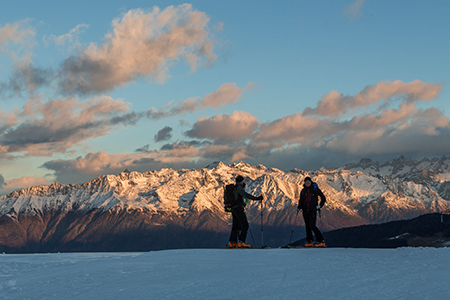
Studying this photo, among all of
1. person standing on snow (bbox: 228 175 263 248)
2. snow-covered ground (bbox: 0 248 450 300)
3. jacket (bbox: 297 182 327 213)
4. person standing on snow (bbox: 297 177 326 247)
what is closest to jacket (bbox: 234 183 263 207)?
person standing on snow (bbox: 228 175 263 248)

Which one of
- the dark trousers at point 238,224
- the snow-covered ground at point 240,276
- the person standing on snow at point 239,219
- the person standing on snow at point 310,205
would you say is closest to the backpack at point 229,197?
the person standing on snow at point 239,219

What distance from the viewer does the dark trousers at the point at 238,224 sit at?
1116 inches

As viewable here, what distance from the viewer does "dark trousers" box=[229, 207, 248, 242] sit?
1116 inches

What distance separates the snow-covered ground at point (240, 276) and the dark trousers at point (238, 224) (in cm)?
584

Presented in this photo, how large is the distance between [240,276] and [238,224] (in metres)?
11.2

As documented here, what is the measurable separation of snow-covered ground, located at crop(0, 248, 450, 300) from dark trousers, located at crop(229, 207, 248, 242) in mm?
5841

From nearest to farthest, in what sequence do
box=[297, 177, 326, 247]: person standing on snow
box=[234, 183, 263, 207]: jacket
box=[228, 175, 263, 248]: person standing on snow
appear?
1. box=[297, 177, 326, 247]: person standing on snow
2. box=[228, 175, 263, 248]: person standing on snow
3. box=[234, 183, 263, 207]: jacket

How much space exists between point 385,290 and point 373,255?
6552 mm

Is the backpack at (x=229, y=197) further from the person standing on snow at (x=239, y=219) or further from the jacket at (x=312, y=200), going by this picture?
the jacket at (x=312, y=200)

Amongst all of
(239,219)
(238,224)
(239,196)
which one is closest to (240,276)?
(239,219)

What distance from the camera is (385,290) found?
14953 mm

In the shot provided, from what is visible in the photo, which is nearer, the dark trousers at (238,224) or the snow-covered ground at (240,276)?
the snow-covered ground at (240,276)

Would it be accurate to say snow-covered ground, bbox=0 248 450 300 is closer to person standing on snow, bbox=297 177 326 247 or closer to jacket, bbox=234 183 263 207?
person standing on snow, bbox=297 177 326 247

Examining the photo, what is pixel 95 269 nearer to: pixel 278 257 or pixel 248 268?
pixel 248 268
